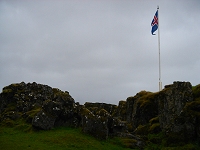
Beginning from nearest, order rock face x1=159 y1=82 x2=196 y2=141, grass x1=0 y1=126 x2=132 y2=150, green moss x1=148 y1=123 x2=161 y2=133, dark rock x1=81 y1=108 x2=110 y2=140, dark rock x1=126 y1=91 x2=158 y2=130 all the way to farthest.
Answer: grass x1=0 y1=126 x2=132 y2=150 < rock face x1=159 y1=82 x2=196 y2=141 < dark rock x1=81 y1=108 x2=110 y2=140 < green moss x1=148 y1=123 x2=161 y2=133 < dark rock x1=126 y1=91 x2=158 y2=130

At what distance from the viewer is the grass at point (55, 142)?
2892 cm

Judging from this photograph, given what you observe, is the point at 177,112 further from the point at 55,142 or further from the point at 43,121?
the point at 43,121

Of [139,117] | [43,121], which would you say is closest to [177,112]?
[139,117]

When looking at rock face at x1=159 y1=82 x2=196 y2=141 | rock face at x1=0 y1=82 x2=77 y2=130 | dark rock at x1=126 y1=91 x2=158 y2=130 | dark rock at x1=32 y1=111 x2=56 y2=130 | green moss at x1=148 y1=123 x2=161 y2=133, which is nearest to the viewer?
rock face at x1=159 y1=82 x2=196 y2=141

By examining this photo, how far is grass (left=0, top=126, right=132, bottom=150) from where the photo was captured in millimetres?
28925

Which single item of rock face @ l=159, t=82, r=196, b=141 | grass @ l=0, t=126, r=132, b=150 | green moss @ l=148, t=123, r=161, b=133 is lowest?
grass @ l=0, t=126, r=132, b=150

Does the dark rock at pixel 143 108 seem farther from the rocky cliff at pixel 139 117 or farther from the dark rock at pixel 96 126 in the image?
the dark rock at pixel 96 126

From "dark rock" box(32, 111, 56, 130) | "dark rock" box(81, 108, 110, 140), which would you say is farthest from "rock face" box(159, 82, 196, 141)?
"dark rock" box(32, 111, 56, 130)

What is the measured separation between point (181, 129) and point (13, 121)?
3215 centimetres

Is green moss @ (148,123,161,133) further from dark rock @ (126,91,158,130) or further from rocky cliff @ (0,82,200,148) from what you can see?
dark rock @ (126,91,158,130)

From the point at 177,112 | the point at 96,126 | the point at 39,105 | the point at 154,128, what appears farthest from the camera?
the point at 39,105

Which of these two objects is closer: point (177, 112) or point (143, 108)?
point (177, 112)

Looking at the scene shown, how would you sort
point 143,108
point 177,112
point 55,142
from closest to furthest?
1. point 55,142
2. point 177,112
3. point 143,108

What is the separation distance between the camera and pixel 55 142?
31.1 meters
